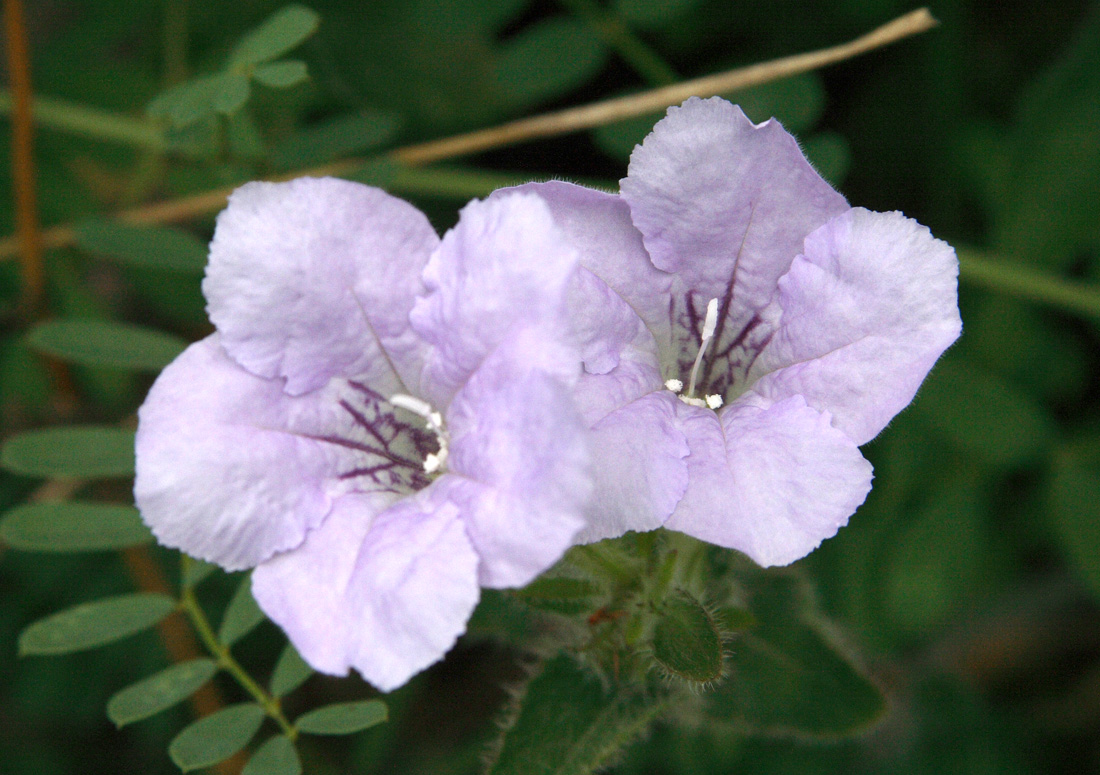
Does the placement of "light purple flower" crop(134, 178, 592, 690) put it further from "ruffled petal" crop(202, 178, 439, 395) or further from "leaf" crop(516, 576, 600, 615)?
"leaf" crop(516, 576, 600, 615)

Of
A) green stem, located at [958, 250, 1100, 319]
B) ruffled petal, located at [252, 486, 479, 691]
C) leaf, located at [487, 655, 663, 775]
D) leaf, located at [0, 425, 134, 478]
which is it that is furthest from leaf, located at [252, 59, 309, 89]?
green stem, located at [958, 250, 1100, 319]

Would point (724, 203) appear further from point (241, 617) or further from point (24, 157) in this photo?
point (24, 157)

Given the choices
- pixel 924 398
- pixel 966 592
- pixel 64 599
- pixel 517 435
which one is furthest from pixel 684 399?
pixel 64 599

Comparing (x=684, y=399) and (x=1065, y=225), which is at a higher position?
(x=684, y=399)

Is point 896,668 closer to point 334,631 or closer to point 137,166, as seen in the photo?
point 334,631

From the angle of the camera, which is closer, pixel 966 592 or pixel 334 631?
pixel 334 631

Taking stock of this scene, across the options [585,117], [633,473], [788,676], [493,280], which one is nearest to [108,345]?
[585,117]

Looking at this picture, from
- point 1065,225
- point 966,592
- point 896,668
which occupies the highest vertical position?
point 1065,225
